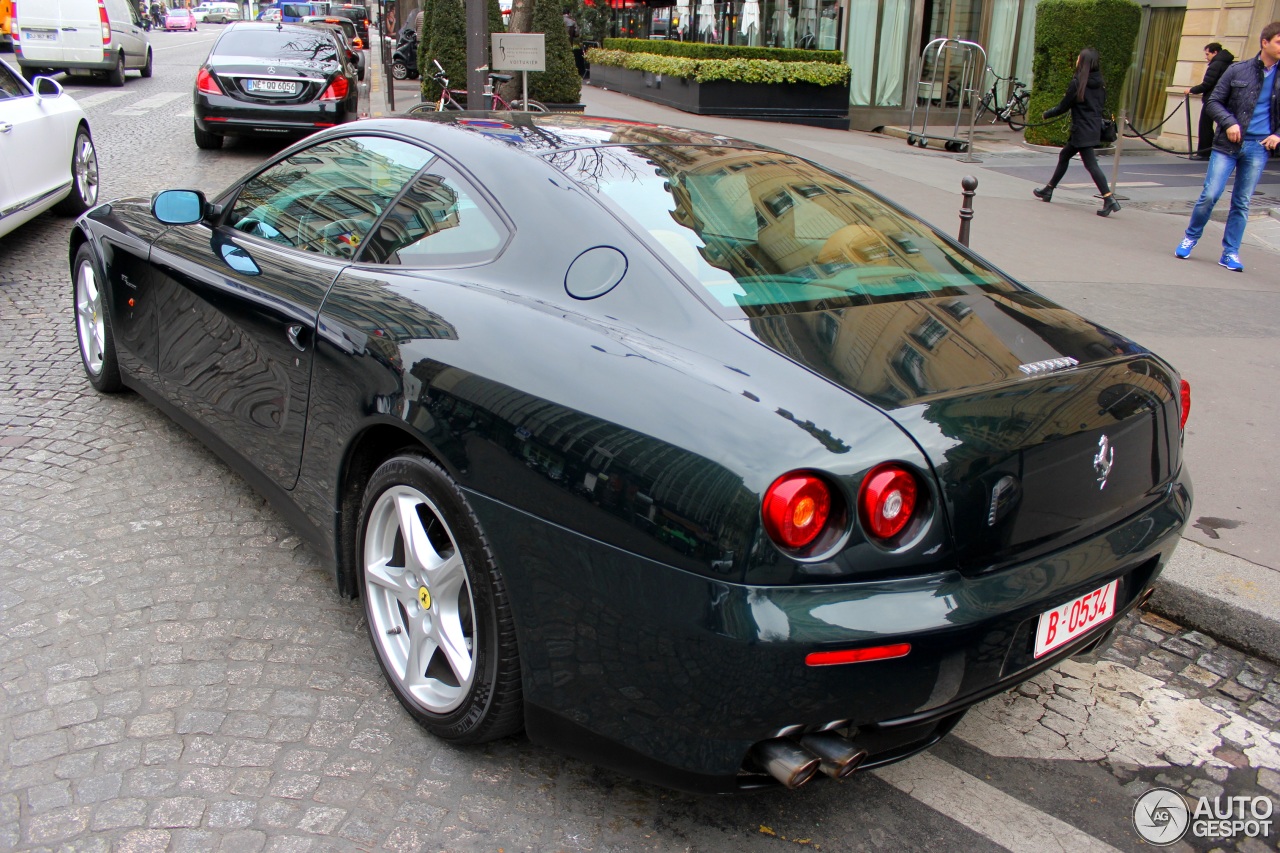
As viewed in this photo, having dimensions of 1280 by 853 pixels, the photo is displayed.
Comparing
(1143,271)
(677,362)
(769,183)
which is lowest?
(1143,271)

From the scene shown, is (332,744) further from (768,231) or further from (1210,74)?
(1210,74)

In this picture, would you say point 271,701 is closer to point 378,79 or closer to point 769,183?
point 769,183

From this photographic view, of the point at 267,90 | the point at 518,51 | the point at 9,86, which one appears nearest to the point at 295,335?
the point at 9,86

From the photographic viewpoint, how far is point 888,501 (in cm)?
209

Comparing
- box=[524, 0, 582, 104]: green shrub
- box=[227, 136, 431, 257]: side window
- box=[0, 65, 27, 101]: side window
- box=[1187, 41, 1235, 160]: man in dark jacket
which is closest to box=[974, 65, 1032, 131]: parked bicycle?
box=[1187, 41, 1235, 160]: man in dark jacket

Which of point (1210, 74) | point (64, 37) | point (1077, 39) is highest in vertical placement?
point (1077, 39)

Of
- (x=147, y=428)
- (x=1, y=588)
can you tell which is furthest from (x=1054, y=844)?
(x=147, y=428)

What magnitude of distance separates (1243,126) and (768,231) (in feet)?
24.6

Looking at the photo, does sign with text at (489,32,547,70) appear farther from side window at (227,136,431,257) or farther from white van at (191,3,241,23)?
white van at (191,3,241,23)

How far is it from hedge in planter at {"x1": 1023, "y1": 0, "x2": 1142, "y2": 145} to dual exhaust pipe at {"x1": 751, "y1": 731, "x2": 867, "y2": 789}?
1667cm

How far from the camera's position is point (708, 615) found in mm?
2033

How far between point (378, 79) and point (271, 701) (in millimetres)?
23920

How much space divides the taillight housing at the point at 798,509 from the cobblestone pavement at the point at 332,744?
0.84m

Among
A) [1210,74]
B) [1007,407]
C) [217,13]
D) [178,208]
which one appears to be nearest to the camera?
[1007,407]
